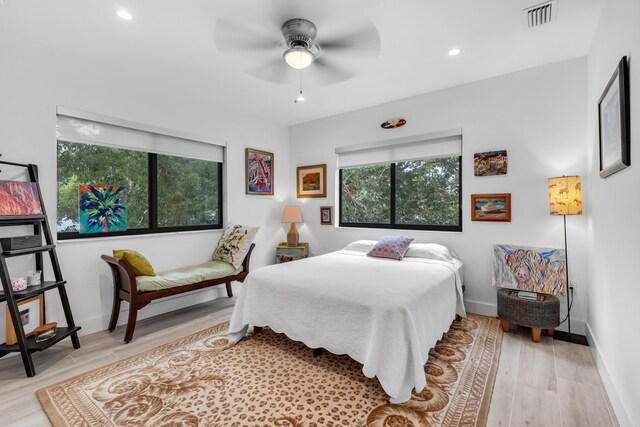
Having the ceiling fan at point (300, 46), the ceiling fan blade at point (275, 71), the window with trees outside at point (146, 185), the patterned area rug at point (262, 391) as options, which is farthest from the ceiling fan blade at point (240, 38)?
the patterned area rug at point (262, 391)

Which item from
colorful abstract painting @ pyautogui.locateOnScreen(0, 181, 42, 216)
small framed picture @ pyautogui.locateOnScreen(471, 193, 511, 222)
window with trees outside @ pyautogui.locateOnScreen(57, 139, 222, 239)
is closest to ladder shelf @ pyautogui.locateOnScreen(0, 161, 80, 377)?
colorful abstract painting @ pyautogui.locateOnScreen(0, 181, 42, 216)

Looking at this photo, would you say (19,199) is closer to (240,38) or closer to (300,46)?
(240,38)

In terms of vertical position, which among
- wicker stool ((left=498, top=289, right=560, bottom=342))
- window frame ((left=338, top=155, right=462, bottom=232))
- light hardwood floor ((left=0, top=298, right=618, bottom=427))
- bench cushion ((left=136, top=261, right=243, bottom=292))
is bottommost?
light hardwood floor ((left=0, top=298, right=618, bottom=427))

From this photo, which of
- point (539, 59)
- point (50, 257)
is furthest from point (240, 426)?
point (539, 59)

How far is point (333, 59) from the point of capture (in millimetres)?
2342

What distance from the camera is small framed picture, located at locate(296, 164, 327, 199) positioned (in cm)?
477

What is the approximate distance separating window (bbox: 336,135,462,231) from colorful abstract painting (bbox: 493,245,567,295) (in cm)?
62

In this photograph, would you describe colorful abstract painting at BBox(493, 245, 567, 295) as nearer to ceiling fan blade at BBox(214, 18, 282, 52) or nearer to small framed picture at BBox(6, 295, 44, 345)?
ceiling fan blade at BBox(214, 18, 282, 52)

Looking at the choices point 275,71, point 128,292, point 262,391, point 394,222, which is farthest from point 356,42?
point 128,292

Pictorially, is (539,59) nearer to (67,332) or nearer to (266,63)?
(266,63)

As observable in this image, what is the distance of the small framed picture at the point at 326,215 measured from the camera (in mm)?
4691

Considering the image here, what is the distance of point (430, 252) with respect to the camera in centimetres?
334

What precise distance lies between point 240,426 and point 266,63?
8.23 feet

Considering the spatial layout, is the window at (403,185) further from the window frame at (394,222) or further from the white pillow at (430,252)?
the white pillow at (430,252)
